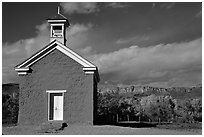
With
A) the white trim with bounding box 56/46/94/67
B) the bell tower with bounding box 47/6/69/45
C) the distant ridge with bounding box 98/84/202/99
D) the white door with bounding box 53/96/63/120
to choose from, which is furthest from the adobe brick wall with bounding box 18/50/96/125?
the distant ridge with bounding box 98/84/202/99

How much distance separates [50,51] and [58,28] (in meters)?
1.70

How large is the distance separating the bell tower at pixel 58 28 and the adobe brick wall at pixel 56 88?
3.72 feet

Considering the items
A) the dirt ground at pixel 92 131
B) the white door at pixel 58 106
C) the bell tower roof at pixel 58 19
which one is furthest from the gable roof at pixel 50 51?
the dirt ground at pixel 92 131

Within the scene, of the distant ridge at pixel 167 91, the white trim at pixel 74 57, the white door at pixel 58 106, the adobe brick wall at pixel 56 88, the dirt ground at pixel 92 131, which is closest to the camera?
the dirt ground at pixel 92 131

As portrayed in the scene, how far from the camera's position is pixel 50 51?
727 inches

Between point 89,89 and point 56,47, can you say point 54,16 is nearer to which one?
point 56,47

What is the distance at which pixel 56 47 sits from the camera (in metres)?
18.4

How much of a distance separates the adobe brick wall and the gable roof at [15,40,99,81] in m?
0.18

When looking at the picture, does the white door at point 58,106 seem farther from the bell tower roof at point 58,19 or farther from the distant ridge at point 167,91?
the distant ridge at point 167,91

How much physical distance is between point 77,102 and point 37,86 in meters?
2.21

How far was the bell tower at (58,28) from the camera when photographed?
19.3m

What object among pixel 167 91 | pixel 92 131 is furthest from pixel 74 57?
pixel 167 91

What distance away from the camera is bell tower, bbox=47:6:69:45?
19.3 meters

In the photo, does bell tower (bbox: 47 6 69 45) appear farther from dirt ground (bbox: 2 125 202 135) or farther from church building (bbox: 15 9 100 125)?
dirt ground (bbox: 2 125 202 135)
